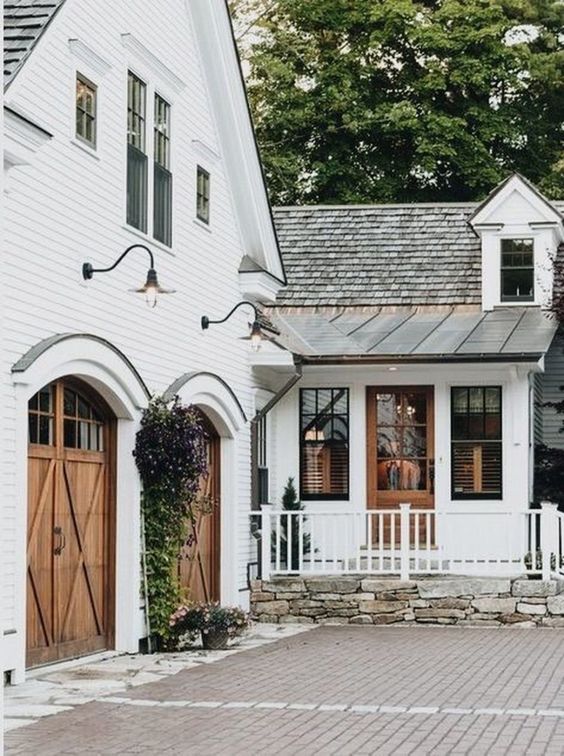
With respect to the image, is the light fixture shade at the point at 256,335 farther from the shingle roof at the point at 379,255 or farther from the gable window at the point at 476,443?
the shingle roof at the point at 379,255

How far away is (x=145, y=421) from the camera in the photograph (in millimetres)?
15172

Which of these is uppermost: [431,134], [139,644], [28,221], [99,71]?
[431,134]

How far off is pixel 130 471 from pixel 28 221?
3378 millimetres

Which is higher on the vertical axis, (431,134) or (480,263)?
(431,134)

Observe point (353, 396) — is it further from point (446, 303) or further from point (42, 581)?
point (42, 581)

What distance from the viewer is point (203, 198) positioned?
712 inches

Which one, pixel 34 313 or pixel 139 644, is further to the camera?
pixel 139 644

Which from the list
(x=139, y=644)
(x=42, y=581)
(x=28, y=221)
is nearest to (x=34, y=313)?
(x=28, y=221)

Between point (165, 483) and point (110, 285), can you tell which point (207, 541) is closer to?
point (165, 483)

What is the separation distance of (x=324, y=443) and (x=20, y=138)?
10.6 meters

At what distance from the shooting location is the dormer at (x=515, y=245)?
75.6ft

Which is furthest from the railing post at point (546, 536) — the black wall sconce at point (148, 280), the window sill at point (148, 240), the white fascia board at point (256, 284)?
the black wall sconce at point (148, 280)

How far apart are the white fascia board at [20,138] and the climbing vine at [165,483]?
396 centimetres

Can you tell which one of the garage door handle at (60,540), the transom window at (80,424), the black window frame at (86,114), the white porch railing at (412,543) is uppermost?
the black window frame at (86,114)
